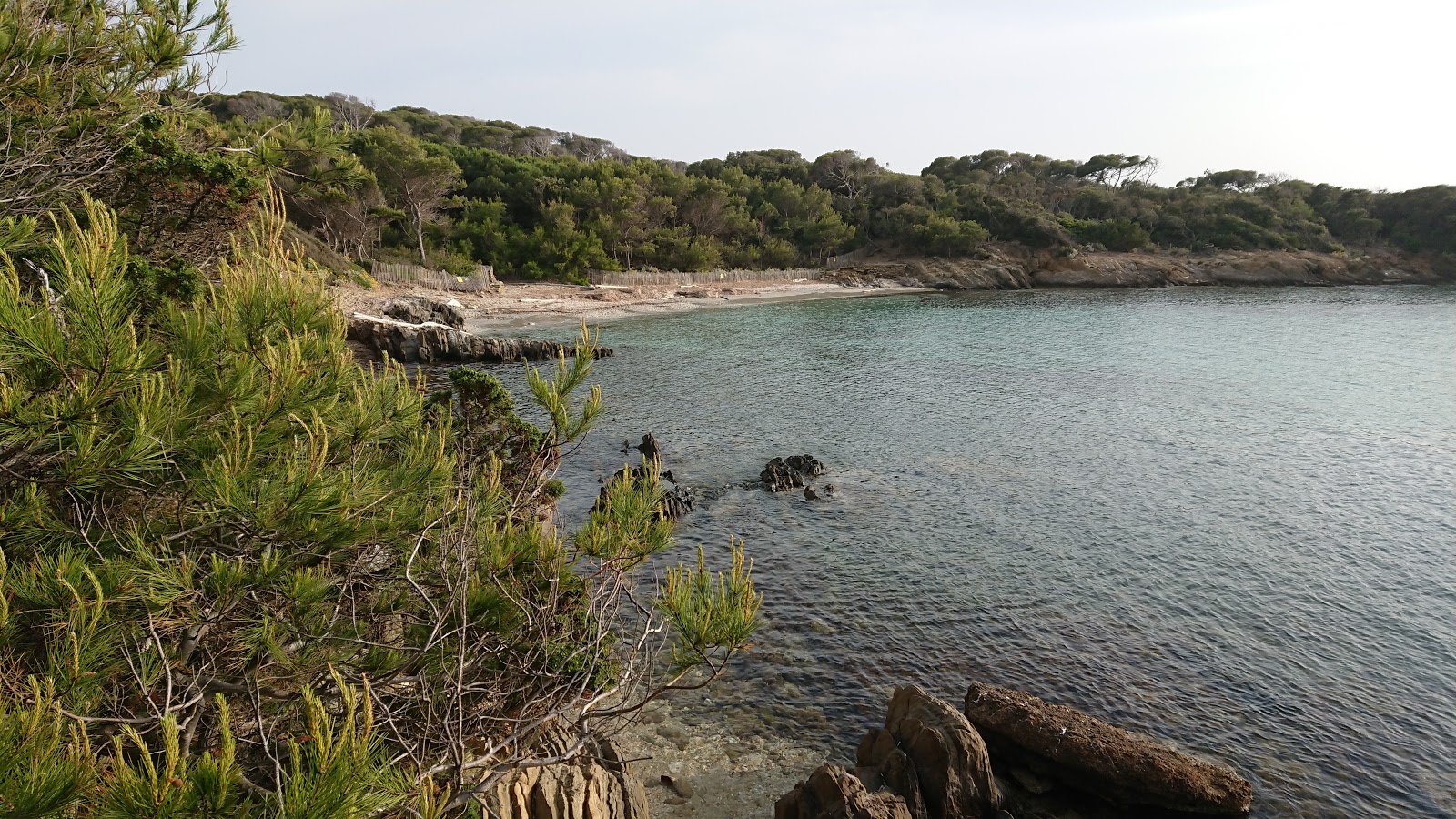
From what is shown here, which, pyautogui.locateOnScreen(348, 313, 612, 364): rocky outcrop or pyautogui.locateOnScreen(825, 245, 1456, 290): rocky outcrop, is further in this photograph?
pyautogui.locateOnScreen(825, 245, 1456, 290): rocky outcrop

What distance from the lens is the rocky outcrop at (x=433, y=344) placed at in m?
27.3

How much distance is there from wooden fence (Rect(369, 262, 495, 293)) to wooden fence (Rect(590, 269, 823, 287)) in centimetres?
858

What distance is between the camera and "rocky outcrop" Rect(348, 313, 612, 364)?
89.5ft

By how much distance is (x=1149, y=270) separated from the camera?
2702 inches

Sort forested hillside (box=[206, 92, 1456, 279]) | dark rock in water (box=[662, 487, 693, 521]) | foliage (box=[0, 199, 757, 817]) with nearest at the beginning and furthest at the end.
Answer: foliage (box=[0, 199, 757, 817])
dark rock in water (box=[662, 487, 693, 521])
forested hillside (box=[206, 92, 1456, 279])

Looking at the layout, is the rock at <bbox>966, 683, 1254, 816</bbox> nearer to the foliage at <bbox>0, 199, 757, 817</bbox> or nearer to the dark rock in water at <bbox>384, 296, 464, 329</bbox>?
the foliage at <bbox>0, 199, 757, 817</bbox>

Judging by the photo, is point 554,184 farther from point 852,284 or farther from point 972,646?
point 972,646

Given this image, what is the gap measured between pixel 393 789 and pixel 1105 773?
615 cm

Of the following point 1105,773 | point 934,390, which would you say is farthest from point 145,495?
point 934,390

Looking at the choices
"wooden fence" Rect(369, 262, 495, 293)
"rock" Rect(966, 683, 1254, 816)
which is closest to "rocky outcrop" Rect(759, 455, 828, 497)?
"rock" Rect(966, 683, 1254, 816)

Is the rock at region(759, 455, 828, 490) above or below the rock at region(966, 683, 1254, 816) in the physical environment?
above

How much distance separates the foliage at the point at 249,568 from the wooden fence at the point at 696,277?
48.4 m

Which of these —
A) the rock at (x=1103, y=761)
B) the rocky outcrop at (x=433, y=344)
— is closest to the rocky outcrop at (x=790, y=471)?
the rock at (x=1103, y=761)

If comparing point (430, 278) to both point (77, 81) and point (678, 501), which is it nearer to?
point (678, 501)
